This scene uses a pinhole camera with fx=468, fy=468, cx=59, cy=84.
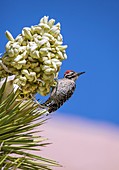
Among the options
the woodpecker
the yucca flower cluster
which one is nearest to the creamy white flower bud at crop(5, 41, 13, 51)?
the yucca flower cluster

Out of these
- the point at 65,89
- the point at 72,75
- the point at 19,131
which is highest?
the point at 72,75

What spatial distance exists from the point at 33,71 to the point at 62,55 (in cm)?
24

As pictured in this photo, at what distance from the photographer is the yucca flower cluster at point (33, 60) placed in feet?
10.3

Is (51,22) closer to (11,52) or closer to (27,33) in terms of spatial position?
(27,33)

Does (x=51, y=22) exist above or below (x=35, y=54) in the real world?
above

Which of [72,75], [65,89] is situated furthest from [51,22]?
[72,75]

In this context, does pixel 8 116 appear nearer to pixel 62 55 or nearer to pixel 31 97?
pixel 31 97

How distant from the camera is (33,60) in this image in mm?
3189

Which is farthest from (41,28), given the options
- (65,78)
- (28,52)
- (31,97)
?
(65,78)

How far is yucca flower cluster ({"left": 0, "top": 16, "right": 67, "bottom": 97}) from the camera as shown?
10.3 ft

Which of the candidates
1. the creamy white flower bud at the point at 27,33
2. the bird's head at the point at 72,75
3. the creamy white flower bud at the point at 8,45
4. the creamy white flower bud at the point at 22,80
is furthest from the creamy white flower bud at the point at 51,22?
the bird's head at the point at 72,75

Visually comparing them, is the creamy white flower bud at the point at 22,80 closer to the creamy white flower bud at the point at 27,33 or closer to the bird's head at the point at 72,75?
the creamy white flower bud at the point at 27,33

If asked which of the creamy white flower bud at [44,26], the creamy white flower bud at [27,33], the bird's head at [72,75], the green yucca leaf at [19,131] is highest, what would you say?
the bird's head at [72,75]

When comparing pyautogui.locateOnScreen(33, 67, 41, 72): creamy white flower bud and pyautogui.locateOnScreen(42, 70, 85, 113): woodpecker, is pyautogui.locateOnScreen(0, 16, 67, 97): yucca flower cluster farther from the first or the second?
pyautogui.locateOnScreen(42, 70, 85, 113): woodpecker
